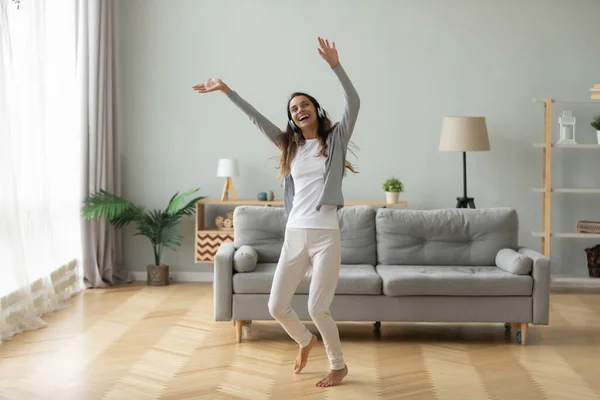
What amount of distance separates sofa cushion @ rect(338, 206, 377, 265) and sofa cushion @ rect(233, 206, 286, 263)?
1.35 feet

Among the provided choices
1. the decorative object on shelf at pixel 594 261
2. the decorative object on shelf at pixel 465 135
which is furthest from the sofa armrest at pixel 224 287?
the decorative object on shelf at pixel 594 261

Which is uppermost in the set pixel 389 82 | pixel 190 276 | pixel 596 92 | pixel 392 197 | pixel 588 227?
pixel 389 82

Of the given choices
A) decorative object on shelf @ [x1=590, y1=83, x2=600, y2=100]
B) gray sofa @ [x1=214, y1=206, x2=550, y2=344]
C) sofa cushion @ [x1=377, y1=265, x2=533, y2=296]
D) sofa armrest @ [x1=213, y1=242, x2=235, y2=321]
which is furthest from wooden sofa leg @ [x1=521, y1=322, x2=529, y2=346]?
decorative object on shelf @ [x1=590, y1=83, x2=600, y2=100]

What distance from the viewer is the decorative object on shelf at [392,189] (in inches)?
267

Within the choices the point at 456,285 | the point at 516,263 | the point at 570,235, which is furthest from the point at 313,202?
the point at 570,235

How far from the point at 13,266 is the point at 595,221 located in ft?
15.1

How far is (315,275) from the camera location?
13.0ft

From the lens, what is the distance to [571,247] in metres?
7.16

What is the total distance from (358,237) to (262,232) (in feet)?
2.07

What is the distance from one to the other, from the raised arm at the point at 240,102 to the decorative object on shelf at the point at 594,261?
12.6ft

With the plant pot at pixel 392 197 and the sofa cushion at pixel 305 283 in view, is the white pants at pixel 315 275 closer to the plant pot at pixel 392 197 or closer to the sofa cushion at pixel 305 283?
the sofa cushion at pixel 305 283

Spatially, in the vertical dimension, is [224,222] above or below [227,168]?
below

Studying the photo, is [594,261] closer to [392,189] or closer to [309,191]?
[392,189]

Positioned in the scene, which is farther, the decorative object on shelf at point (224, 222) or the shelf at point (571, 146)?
the decorative object on shelf at point (224, 222)
